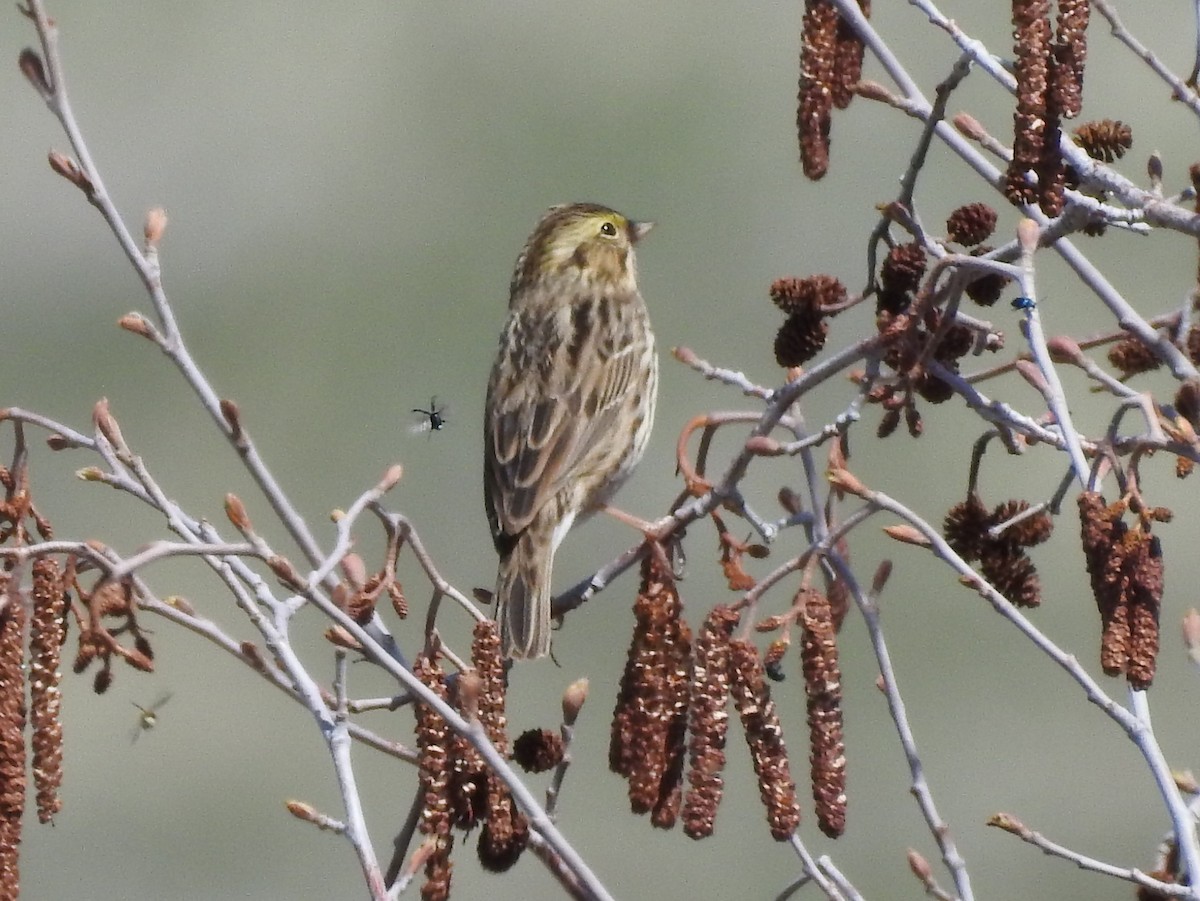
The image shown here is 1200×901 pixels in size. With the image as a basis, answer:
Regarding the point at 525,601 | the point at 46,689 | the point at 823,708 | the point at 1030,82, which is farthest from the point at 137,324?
the point at 525,601

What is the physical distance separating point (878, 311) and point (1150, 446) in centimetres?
51

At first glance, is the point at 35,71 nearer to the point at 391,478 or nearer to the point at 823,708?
the point at 391,478

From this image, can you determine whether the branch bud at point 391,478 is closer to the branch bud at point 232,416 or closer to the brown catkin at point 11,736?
the branch bud at point 232,416

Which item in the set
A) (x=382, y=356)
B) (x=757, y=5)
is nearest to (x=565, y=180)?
(x=382, y=356)

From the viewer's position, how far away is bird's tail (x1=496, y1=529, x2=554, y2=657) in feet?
15.2

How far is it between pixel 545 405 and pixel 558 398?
2.3 inches

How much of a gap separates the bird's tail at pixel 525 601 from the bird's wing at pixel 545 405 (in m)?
0.16

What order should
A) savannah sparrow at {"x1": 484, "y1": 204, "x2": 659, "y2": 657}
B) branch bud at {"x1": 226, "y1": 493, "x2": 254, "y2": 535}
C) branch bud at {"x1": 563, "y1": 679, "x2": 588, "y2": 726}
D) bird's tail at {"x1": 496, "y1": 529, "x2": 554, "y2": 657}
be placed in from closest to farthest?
branch bud at {"x1": 226, "y1": 493, "x2": 254, "y2": 535} < branch bud at {"x1": 563, "y1": 679, "x2": 588, "y2": 726} < bird's tail at {"x1": 496, "y1": 529, "x2": 554, "y2": 657} < savannah sparrow at {"x1": 484, "y1": 204, "x2": 659, "y2": 657}

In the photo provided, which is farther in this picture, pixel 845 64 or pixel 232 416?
pixel 845 64

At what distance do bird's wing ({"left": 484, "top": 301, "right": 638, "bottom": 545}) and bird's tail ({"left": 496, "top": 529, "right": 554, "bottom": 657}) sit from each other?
156 millimetres

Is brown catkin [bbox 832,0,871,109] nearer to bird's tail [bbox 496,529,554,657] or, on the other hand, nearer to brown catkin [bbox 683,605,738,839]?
brown catkin [bbox 683,605,738,839]

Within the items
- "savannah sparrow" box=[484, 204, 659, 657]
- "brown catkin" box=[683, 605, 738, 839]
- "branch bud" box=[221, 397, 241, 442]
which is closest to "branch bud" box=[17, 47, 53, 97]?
"branch bud" box=[221, 397, 241, 442]

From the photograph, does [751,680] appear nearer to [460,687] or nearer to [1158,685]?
[460,687]

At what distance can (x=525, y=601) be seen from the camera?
475 centimetres
